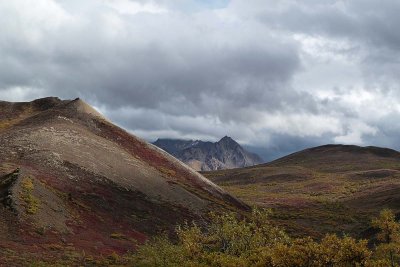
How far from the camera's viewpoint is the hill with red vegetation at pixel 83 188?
2445 inches

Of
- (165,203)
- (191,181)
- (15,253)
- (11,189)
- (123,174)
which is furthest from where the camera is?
(191,181)

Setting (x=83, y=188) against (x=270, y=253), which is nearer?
(x=270, y=253)

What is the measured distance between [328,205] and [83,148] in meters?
105

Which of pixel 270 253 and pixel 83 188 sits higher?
pixel 83 188

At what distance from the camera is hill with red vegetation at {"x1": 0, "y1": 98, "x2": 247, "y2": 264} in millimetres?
62094

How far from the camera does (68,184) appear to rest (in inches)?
3376

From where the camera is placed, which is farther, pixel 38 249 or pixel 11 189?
pixel 11 189

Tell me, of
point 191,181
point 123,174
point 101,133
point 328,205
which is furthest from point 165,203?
point 328,205

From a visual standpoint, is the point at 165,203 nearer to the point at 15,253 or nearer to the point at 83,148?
A: the point at 83,148

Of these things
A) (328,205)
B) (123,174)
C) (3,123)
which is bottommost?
(328,205)

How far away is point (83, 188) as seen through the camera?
8688 centimetres

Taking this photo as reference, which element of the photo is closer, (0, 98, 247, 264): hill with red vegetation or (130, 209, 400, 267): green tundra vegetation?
(130, 209, 400, 267): green tundra vegetation

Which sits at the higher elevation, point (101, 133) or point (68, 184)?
point (101, 133)

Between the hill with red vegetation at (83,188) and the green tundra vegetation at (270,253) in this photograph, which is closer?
the green tundra vegetation at (270,253)
